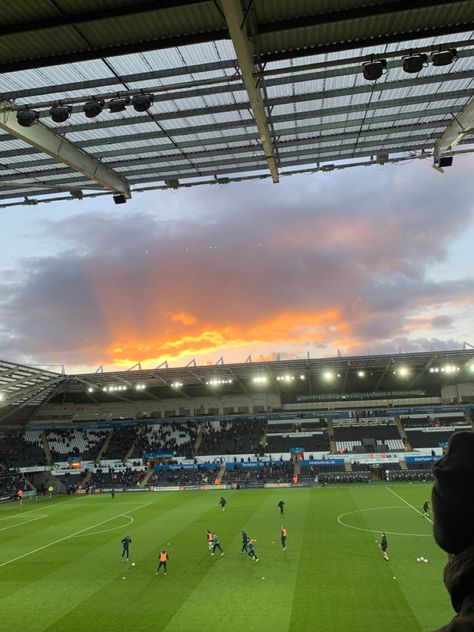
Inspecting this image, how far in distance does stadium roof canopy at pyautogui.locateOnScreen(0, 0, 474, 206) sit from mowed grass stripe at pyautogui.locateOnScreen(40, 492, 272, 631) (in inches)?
570

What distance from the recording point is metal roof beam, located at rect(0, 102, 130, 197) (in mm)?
10656

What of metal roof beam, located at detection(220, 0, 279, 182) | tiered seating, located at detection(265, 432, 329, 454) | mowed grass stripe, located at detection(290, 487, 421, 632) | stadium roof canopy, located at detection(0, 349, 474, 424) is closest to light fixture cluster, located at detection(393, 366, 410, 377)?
stadium roof canopy, located at detection(0, 349, 474, 424)

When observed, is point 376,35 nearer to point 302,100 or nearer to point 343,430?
point 302,100

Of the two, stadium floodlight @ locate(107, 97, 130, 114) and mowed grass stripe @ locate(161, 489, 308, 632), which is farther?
mowed grass stripe @ locate(161, 489, 308, 632)

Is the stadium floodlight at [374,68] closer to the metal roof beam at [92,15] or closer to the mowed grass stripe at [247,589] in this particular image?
the metal roof beam at [92,15]

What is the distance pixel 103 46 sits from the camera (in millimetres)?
8969

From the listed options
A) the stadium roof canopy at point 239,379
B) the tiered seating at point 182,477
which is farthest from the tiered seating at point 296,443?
the tiered seating at point 182,477

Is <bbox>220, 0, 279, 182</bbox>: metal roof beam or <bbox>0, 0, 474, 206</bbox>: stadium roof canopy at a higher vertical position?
<bbox>0, 0, 474, 206</bbox>: stadium roof canopy

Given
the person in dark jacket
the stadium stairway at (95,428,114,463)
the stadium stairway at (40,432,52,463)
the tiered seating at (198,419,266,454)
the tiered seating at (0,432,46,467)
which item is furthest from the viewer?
the stadium stairway at (40,432,52,463)

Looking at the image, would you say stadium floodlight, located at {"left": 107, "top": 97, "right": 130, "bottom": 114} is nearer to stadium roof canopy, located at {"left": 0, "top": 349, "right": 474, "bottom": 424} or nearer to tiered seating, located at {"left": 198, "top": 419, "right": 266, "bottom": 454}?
stadium roof canopy, located at {"left": 0, "top": 349, "right": 474, "bottom": 424}

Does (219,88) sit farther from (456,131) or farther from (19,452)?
(19,452)

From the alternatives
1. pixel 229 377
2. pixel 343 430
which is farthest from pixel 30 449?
pixel 343 430

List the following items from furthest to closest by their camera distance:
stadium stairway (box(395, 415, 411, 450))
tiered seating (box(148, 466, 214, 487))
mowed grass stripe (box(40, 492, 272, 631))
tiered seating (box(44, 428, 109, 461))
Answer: tiered seating (box(44, 428, 109, 461)) < stadium stairway (box(395, 415, 411, 450)) < tiered seating (box(148, 466, 214, 487)) < mowed grass stripe (box(40, 492, 272, 631))

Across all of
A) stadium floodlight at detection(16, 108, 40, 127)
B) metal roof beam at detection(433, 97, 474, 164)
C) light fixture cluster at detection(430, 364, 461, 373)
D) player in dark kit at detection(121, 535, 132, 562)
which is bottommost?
player in dark kit at detection(121, 535, 132, 562)
